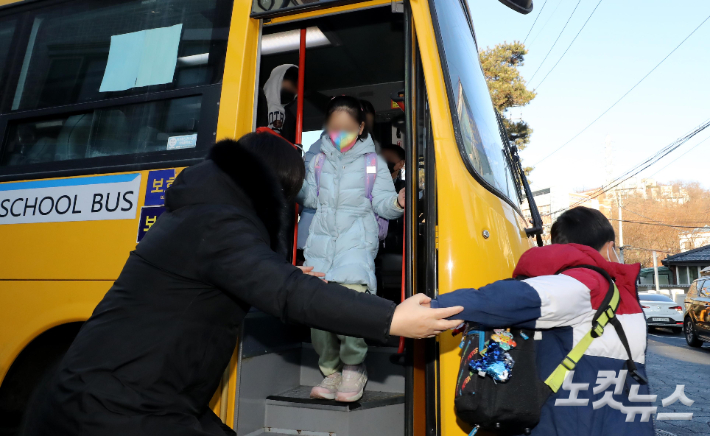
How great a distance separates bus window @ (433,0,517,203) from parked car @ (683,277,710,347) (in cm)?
1078

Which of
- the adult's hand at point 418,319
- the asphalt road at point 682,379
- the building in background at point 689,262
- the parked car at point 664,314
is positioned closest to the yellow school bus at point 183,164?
the adult's hand at point 418,319

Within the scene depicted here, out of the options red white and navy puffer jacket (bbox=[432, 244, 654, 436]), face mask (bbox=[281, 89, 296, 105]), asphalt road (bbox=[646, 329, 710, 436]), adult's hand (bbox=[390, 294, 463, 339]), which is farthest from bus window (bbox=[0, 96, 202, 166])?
asphalt road (bbox=[646, 329, 710, 436])

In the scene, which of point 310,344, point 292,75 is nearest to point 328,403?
point 310,344

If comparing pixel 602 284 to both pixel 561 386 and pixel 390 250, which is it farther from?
pixel 390 250

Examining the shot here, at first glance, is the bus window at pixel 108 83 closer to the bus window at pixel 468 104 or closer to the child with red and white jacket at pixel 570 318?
the bus window at pixel 468 104

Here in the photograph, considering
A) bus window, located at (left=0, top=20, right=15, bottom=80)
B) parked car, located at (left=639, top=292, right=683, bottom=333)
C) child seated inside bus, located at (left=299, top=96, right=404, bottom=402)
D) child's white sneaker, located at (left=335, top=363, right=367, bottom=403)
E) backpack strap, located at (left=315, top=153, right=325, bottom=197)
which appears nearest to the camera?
child's white sneaker, located at (left=335, top=363, right=367, bottom=403)

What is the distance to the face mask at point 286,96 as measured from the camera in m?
3.24

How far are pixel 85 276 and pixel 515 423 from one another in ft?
6.51

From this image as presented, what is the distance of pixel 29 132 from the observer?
9.11 feet

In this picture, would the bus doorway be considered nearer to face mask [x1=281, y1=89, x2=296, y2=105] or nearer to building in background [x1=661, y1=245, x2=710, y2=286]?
face mask [x1=281, y1=89, x2=296, y2=105]

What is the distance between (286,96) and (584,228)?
204cm

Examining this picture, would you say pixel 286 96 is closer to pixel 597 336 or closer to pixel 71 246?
pixel 71 246

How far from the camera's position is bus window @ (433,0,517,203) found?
7.43 feet

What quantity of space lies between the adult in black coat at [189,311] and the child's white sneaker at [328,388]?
1.32 metres
